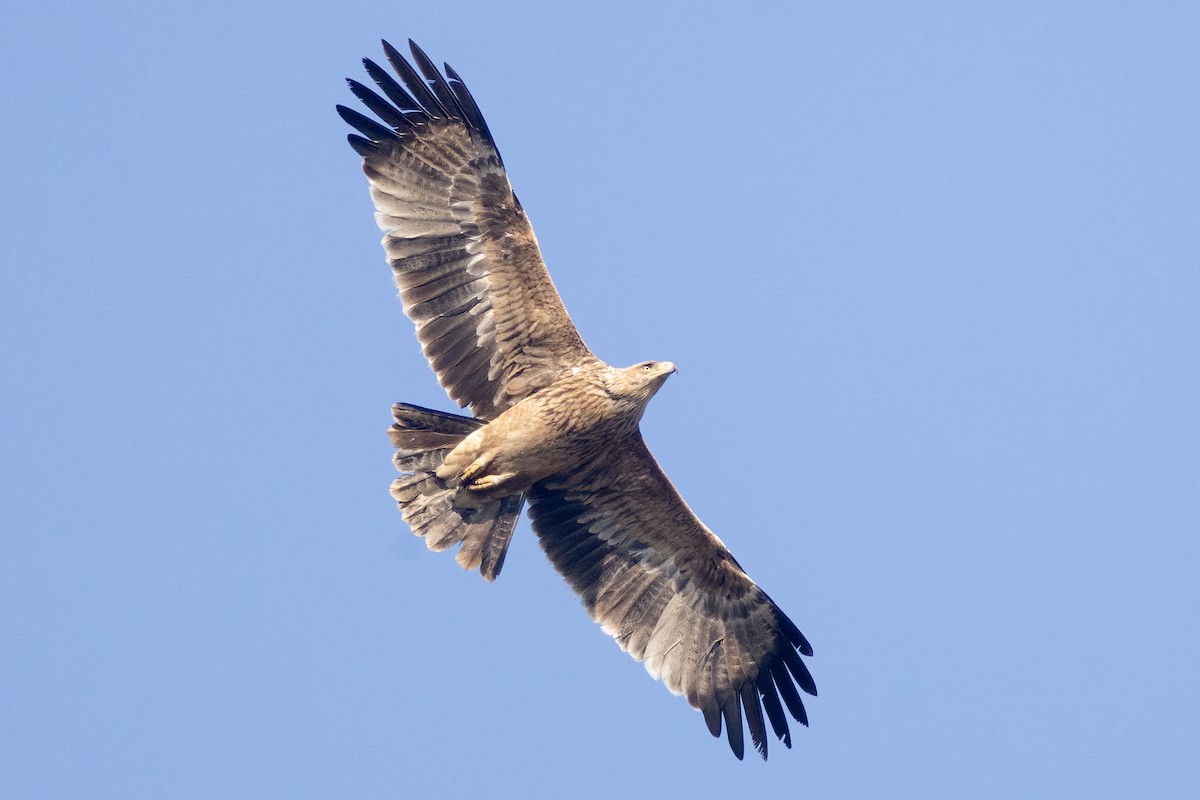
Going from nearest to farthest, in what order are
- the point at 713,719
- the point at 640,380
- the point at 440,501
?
1. the point at 640,380
2. the point at 440,501
3. the point at 713,719

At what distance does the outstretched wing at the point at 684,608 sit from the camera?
42.7ft

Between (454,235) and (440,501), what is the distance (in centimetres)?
200

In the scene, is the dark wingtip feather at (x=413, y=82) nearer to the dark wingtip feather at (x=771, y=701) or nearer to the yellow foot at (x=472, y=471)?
the yellow foot at (x=472, y=471)

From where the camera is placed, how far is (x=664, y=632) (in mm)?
13133

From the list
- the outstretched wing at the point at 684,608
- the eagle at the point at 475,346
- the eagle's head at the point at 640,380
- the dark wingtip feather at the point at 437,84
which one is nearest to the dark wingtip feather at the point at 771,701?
the outstretched wing at the point at 684,608

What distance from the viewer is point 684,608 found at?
13.2m

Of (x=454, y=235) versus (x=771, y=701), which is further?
(x=771, y=701)

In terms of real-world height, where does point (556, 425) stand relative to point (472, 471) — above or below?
→ above

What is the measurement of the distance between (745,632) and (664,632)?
2.15 feet

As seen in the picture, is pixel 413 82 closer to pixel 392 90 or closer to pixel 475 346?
pixel 392 90

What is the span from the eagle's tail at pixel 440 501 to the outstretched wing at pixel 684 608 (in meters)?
0.48

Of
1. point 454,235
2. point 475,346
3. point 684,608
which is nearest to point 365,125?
point 454,235

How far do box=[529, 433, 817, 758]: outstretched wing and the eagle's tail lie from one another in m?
0.48

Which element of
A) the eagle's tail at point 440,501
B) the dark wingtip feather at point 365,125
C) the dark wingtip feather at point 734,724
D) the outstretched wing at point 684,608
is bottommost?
the dark wingtip feather at point 734,724
